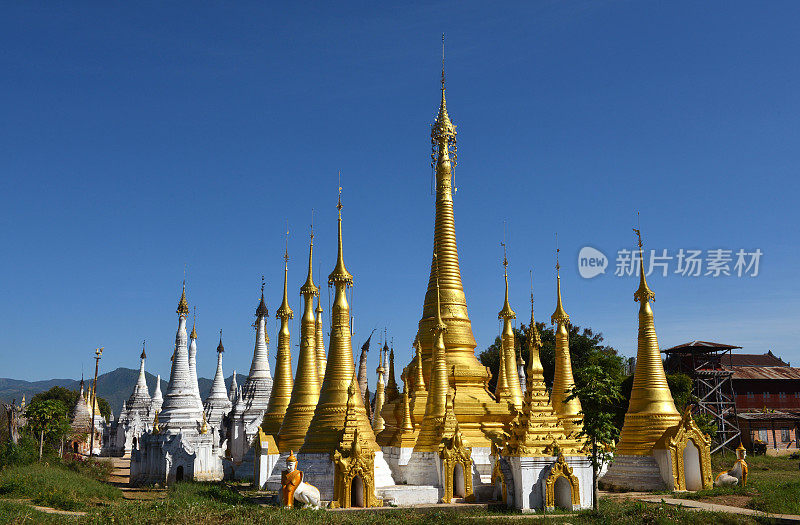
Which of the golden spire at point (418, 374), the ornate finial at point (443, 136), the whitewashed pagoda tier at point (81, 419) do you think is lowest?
the whitewashed pagoda tier at point (81, 419)

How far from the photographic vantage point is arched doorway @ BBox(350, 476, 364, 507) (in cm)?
2555

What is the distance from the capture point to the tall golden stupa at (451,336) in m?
32.6

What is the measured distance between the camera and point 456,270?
38.2m

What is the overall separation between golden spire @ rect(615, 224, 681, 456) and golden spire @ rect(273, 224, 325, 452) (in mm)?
A: 15214

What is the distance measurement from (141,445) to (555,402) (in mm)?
25146

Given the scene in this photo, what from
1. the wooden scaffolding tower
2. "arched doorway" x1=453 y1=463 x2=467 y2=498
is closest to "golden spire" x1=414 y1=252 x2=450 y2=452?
"arched doorway" x1=453 y1=463 x2=467 y2=498

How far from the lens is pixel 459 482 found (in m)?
28.0

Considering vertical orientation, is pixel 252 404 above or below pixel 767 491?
above

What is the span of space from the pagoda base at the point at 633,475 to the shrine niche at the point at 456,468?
883cm

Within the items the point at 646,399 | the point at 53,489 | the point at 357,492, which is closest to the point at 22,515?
the point at 53,489

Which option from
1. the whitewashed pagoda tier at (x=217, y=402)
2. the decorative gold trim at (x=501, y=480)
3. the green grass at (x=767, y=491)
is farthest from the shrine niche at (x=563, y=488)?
the whitewashed pagoda tier at (x=217, y=402)

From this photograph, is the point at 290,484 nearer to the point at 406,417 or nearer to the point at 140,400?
the point at 406,417

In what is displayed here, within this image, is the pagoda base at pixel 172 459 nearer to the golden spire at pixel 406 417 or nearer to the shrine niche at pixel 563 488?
the golden spire at pixel 406 417

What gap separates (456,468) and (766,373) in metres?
51.5
